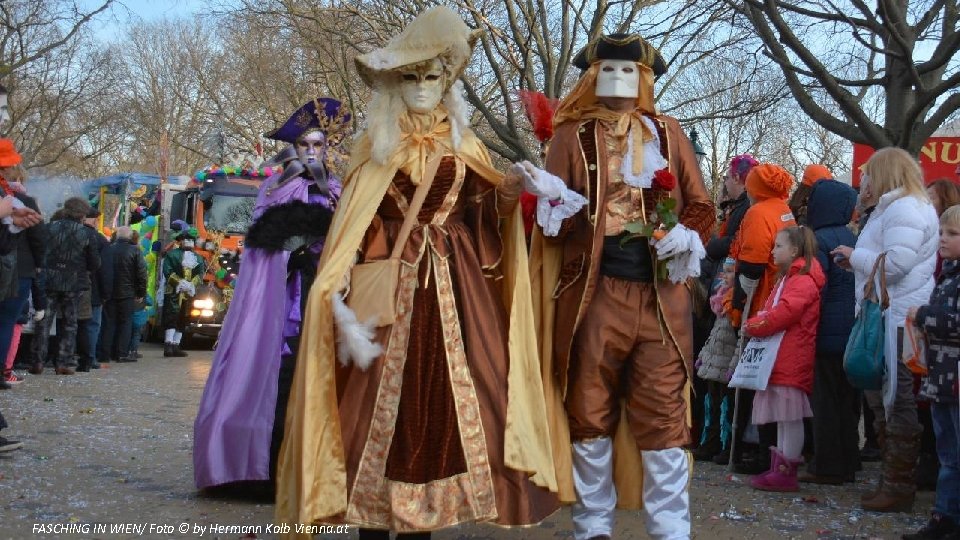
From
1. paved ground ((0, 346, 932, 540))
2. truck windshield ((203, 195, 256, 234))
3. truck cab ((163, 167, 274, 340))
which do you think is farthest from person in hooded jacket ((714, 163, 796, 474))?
truck windshield ((203, 195, 256, 234))

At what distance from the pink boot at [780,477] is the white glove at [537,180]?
271 cm

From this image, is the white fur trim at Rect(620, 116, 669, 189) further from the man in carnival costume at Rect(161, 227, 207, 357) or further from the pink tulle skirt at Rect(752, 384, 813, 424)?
the man in carnival costume at Rect(161, 227, 207, 357)

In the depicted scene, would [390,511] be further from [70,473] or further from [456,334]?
[70,473]

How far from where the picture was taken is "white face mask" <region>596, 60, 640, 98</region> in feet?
14.5

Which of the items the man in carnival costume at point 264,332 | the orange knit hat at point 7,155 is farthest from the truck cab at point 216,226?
the man in carnival costume at point 264,332

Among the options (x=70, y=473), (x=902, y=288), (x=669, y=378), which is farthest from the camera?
(x=70, y=473)

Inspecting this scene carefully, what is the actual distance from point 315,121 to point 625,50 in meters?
2.02

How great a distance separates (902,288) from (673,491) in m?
2.07

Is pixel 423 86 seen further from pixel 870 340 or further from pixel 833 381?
pixel 833 381

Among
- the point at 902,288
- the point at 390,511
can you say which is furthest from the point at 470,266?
the point at 902,288

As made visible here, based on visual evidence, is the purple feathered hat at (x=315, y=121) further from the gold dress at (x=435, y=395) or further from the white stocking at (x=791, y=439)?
the white stocking at (x=791, y=439)

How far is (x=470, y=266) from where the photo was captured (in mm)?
4250

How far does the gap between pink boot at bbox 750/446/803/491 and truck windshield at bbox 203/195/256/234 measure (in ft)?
35.0

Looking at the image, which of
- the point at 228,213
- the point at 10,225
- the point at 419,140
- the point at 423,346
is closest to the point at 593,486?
the point at 423,346
